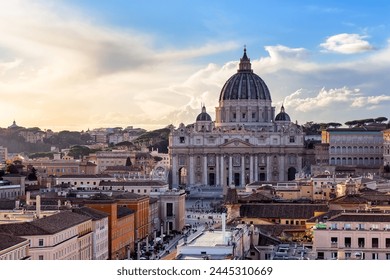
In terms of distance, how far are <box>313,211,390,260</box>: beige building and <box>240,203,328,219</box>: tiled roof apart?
8188 mm

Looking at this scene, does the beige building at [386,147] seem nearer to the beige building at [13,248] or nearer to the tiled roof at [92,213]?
the tiled roof at [92,213]

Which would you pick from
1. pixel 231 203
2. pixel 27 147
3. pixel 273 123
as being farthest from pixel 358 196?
pixel 27 147

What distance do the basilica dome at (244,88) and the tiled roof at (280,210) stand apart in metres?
40.7

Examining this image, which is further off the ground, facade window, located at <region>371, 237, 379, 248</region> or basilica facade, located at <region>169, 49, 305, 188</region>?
basilica facade, located at <region>169, 49, 305, 188</region>

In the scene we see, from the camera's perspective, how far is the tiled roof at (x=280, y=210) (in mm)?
23781

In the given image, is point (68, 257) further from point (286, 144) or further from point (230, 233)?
point (286, 144)

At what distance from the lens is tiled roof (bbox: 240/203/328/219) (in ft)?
78.0

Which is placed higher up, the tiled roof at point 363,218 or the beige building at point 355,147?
the beige building at point 355,147

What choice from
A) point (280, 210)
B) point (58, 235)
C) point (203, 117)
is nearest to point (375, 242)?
point (58, 235)

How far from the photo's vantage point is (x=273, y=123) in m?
64.7

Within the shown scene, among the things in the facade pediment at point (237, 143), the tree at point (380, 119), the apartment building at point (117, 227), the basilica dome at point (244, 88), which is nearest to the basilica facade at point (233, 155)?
the facade pediment at point (237, 143)

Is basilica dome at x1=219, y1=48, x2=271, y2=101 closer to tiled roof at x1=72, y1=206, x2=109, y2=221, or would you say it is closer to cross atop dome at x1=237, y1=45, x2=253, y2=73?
cross atop dome at x1=237, y1=45, x2=253, y2=73

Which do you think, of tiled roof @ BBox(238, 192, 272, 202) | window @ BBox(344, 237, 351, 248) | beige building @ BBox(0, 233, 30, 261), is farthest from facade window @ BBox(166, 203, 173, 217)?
beige building @ BBox(0, 233, 30, 261)

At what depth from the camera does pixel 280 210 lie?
2441 cm
